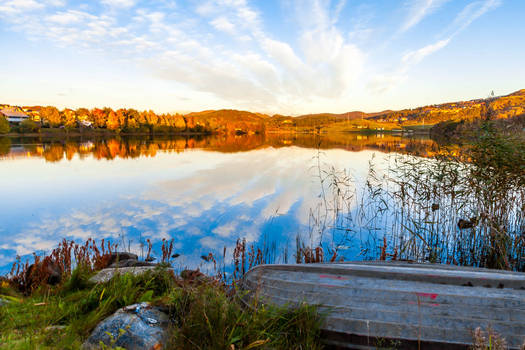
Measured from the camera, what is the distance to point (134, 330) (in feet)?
10.4

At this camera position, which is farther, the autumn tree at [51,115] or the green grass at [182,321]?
the autumn tree at [51,115]

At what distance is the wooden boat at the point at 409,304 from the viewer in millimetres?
3227

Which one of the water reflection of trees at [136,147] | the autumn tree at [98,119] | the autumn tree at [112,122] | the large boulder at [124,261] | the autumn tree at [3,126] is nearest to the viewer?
the large boulder at [124,261]

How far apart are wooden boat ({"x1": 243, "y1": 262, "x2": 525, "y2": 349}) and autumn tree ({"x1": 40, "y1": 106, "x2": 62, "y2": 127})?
396 ft

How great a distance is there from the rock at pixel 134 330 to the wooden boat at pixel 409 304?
128 centimetres

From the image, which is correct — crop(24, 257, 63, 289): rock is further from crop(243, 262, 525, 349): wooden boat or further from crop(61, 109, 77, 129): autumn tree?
crop(61, 109, 77, 129): autumn tree

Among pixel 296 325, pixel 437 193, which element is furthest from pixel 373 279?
pixel 437 193

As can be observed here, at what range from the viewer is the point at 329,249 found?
924 centimetres

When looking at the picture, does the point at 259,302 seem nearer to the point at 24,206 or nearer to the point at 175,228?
the point at 175,228

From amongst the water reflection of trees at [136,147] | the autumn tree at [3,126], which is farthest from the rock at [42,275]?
the autumn tree at [3,126]

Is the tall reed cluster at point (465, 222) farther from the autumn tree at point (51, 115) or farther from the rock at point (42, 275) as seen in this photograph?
the autumn tree at point (51, 115)

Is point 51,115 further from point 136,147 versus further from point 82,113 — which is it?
point 136,147

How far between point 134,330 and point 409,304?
11.5 feet

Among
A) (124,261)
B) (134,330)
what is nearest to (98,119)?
(124,261)
